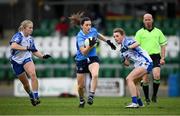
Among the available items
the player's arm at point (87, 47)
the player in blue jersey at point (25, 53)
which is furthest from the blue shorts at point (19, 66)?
the player's arm at point (87, 47)

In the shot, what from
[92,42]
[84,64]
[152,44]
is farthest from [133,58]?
[152,44]

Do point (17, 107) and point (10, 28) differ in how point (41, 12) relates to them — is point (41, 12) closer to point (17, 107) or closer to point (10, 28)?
point (10, 28)

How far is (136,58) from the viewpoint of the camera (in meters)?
18.8

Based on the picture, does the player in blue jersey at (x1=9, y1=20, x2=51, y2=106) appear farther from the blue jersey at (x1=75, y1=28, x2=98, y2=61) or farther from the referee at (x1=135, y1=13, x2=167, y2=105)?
the referee at (x1=135, y1=13, x2=167, y2=105)

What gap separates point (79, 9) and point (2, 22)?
4.40m

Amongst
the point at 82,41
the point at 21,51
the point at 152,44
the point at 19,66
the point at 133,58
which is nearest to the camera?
the point at 133,58

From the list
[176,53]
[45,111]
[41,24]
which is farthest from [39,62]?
[45,111]

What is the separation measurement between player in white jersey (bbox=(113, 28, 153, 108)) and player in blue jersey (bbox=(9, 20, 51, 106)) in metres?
2.11

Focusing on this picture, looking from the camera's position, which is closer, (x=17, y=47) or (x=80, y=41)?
(x=80, y=41)

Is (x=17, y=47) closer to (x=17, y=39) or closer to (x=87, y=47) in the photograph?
A: (x=17, y=39)

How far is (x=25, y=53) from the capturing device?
65.4 ft

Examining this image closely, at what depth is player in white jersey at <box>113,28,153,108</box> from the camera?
18.4 metres

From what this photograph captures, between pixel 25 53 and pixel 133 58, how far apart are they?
294 cm

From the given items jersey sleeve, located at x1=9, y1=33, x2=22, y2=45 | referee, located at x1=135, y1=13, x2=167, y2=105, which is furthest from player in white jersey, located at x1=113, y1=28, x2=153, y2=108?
jersey sleeve, located at x1=9, y1=33, x2=22, y2=45
